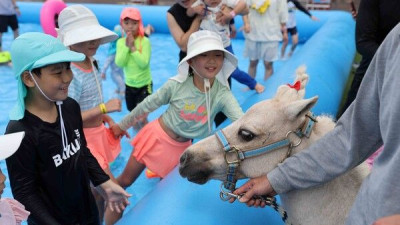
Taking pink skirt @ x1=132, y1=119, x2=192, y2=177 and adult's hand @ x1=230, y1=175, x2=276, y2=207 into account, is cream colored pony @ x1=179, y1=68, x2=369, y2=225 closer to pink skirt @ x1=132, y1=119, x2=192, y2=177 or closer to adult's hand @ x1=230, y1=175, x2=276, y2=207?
adult's hand @ x1=230, y1=175, x2=276, y2=207

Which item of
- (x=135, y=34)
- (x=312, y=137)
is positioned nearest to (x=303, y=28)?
(x=135, y=34)

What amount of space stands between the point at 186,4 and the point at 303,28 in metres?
6.47

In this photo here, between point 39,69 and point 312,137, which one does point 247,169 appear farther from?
point 39,69

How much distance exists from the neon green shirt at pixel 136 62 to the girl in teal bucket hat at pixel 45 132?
205 cm

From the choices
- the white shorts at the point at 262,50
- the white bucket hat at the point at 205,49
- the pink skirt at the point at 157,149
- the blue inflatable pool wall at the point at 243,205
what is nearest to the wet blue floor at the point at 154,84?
the white shorts at the point at 262,50

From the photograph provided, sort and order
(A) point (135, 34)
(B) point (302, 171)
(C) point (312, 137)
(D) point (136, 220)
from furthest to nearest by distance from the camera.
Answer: (A) point (135, 34) < (D) point (136, 220) < (C) point (312, 137) < (B) point (302, 171)

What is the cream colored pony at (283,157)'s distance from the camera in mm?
1501

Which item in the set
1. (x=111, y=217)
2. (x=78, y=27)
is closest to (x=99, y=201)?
(x=111, y=217)

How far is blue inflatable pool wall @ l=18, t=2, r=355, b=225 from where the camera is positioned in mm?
1903

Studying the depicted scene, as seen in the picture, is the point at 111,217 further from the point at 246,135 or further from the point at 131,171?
the point at 246,135

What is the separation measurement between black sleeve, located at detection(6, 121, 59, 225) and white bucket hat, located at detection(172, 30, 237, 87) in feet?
3.55

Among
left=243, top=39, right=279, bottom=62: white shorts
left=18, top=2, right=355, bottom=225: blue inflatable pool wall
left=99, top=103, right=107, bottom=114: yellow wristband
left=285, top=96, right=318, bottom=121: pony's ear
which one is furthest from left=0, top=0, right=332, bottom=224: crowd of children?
left=243, top=39, right=279, bottom=62: white shorts

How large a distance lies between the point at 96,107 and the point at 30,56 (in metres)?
0.83

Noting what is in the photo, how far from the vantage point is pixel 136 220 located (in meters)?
2.02
